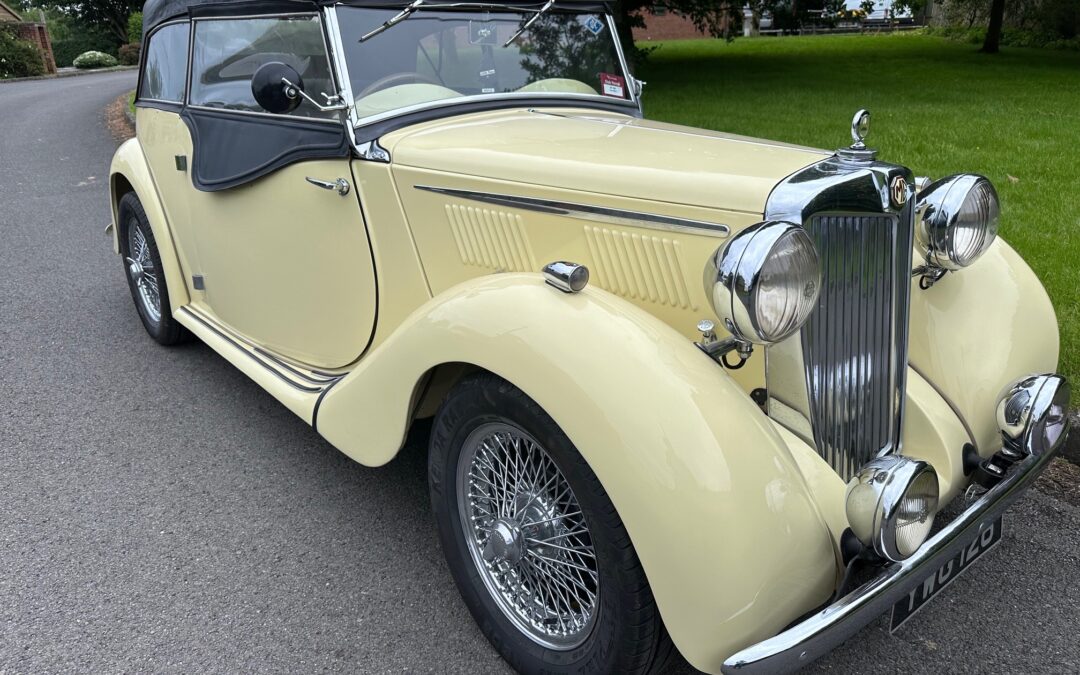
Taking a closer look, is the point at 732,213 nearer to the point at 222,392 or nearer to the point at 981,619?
the point at 981,619

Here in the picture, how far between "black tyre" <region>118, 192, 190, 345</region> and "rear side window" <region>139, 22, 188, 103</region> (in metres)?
0.59

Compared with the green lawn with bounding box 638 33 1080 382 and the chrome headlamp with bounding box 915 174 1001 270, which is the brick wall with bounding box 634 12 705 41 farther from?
the chrome headlamp with bounding box 915 174 1001 270

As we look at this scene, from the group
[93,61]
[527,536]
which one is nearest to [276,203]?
[527,536]

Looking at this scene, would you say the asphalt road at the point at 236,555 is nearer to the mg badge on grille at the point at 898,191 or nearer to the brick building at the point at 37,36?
the mg badge on grille at the point at 898,191

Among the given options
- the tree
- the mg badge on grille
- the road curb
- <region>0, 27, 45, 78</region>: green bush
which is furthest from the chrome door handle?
the tree

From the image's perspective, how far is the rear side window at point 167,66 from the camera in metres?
3.76

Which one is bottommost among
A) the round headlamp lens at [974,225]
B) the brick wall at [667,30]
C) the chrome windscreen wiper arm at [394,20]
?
the brick wall at [667,30]

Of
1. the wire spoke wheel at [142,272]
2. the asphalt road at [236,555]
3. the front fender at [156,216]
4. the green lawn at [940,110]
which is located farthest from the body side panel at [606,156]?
the wire spoke wheel at [142,272]

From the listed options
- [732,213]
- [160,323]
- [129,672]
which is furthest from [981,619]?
[160,323]

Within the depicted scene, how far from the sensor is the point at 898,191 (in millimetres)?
2027

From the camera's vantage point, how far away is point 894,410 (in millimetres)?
2199

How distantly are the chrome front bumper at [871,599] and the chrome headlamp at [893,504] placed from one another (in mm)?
55

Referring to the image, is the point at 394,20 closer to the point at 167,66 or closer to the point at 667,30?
the point at 167,66

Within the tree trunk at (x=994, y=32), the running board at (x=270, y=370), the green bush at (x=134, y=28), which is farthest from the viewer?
the green bush at (x=134, y=28)
